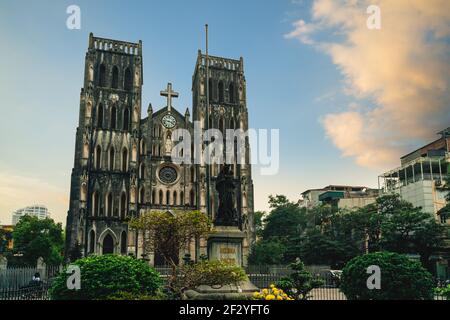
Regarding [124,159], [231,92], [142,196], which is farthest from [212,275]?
[231,92]

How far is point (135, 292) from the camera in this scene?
1182 centimetres

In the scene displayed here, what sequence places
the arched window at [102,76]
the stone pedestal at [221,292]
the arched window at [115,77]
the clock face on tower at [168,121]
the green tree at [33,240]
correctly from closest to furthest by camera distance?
the stone pedestal at [221,292], the arched window at [102,76], the clock face on tower at [168,121], the arched window at [115,77], the green tree at [33,240]

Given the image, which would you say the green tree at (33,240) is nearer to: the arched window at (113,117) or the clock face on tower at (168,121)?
the arched window at (113,117)

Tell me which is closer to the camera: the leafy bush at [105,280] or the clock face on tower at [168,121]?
the leafy bush at [105,280]

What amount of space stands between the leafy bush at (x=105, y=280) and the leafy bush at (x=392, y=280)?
23.3ft

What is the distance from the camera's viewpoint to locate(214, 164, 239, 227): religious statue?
14.8 m

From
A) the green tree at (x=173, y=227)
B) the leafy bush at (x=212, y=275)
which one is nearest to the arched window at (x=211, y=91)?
the green tree at (x=173, y=227)

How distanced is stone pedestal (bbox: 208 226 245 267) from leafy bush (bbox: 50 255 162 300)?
2465 millimetres

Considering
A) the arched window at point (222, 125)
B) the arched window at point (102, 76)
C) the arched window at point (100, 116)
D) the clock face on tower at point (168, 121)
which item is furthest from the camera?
the arched window at point (222, 125)

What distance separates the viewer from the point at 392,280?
555 inches

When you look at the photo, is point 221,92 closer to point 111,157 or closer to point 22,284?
point 111,157

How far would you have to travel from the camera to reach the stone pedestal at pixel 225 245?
45.9ft
